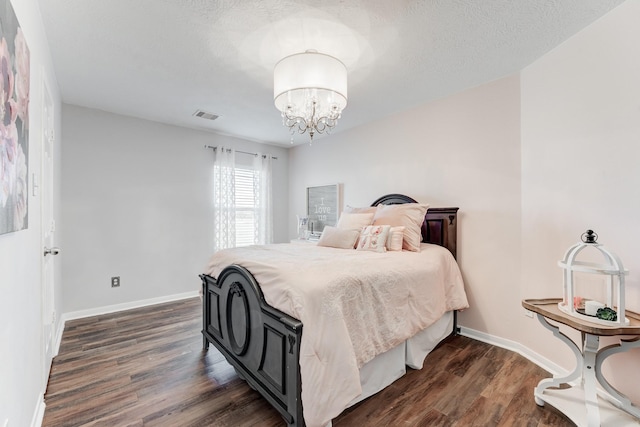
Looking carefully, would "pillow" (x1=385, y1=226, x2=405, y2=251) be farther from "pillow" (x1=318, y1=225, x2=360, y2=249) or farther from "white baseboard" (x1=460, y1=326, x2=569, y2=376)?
"white baseboard" (x1=460, y1=326, x2=569, y2=376)

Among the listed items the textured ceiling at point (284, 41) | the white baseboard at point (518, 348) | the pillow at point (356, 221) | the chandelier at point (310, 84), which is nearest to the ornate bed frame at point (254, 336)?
the chandelier at point (310, 84)

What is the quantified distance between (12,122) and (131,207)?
9.64ft

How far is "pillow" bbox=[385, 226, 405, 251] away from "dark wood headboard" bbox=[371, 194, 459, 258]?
519 millimetres

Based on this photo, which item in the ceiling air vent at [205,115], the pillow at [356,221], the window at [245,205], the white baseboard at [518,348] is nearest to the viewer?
the white baseboard at [518,348]

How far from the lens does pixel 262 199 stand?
487 cm

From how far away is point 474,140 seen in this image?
2.76 metres

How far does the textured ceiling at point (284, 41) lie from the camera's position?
5.62 ft

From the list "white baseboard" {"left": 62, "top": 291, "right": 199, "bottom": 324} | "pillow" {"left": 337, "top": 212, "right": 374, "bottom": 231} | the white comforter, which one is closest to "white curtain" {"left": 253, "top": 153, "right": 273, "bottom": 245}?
"white baseboard" {"left": 62, "top": 291, "right": 199, "bottom": 324}

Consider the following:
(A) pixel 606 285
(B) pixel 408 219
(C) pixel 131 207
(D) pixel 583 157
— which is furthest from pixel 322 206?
(A) pixel 606 285

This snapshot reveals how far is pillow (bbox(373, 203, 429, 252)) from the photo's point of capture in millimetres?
2705

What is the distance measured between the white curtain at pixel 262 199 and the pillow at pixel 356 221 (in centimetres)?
199

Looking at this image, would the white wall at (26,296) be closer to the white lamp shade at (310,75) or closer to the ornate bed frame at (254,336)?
the ornate bed frame at (254,336)

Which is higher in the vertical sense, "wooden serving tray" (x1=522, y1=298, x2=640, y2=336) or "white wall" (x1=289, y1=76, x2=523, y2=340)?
"white wall" (x1=289, y1=76, x2=523, y2=340)

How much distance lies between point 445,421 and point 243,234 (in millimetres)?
3793
